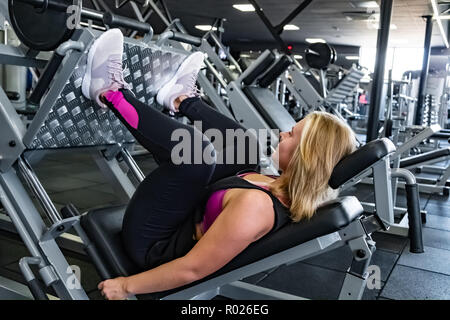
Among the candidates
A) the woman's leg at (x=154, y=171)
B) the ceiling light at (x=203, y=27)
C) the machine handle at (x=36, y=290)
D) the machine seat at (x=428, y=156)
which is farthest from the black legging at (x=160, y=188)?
the ceiling light at (x=203, y=27)

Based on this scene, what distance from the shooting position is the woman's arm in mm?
1017

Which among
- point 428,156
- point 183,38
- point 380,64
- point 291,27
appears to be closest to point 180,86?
point 183,38

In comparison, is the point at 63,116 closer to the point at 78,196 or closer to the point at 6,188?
the point at 6,188

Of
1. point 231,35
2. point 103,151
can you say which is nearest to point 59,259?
point 103,151

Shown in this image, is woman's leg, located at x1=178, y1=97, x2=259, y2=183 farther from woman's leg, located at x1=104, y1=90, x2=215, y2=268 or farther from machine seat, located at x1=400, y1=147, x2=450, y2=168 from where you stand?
machine seat, located at x1=400, y1=147, x2=450, y2=168

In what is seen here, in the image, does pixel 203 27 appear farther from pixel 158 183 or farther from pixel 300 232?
pixel 300 232

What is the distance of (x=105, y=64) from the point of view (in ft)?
4.36

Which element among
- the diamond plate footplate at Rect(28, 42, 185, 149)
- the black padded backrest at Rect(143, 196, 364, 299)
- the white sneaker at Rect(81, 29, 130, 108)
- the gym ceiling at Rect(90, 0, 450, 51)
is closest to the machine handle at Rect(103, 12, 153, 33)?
the diamond plate footplate at Rect(28, 42, 185, 149)

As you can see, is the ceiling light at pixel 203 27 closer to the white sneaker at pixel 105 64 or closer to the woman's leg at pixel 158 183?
the white sneaker at pixel 105 64

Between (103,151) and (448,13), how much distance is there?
24.5 ft

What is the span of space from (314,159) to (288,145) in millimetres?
99

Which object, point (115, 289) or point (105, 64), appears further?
point (105, 64)

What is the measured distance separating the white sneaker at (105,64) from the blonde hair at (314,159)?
62 centimetres
